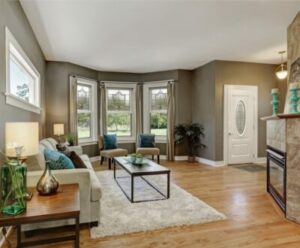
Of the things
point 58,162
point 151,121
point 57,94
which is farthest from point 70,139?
point 58,162

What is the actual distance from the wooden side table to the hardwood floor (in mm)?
537

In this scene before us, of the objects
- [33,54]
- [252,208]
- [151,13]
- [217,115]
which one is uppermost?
[151,13]

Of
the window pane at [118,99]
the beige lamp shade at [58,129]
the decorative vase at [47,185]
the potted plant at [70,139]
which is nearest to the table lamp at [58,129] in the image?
the beige lamp shade at [58,129]

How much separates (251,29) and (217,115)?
245 cm

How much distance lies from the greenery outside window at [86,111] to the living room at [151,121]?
0.03 m

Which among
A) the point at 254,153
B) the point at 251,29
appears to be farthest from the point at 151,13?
the point at 254,153

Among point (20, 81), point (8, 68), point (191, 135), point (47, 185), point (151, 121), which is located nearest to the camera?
point (47, 185)

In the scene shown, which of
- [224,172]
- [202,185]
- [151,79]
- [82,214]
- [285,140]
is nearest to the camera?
[82,214]

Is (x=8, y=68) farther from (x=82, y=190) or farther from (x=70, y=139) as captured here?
(x=70, y=139)

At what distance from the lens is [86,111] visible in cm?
676

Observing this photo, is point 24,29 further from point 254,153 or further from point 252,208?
point 254,153

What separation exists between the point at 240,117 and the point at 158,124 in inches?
93.9

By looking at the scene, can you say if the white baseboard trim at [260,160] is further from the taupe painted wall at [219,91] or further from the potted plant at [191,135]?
the potted plant at [191,135]

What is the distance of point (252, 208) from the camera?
3.19 m
